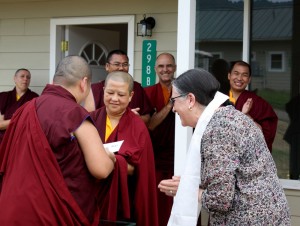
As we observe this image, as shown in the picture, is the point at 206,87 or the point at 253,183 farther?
the point at 206,87

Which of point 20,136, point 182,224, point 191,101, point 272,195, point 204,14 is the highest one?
point 204,14

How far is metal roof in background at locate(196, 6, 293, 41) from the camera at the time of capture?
495 cm

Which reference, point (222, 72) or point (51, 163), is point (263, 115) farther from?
point (51, 163)

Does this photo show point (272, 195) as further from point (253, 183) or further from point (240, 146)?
point (240, 146)

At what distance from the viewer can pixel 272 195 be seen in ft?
7.72

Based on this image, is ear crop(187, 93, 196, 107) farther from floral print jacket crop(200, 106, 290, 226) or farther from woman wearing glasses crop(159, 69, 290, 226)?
floral print jacket crop(200, 106, 290, 226)

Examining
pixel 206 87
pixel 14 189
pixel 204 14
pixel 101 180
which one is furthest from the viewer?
pixel 204 14

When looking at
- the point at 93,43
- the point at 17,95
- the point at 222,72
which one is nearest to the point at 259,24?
the point at 222,72

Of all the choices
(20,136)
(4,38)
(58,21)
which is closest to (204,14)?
(20,136)

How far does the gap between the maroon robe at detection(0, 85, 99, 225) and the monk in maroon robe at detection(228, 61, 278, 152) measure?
6.78 feet

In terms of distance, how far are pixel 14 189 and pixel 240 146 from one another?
1.13m

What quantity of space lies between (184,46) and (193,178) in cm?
154

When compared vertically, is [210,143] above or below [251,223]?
above

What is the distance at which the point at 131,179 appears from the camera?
3672 millimetres
